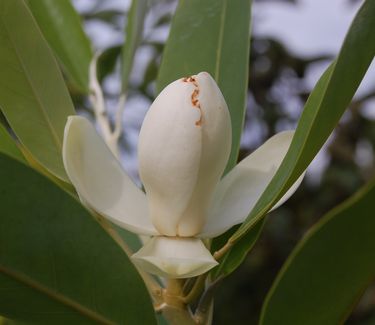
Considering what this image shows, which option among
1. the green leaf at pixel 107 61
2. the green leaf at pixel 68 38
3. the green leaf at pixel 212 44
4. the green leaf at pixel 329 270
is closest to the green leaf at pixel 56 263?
the green leaf at pixel 329 270

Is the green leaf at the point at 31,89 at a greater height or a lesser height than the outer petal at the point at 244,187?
greater

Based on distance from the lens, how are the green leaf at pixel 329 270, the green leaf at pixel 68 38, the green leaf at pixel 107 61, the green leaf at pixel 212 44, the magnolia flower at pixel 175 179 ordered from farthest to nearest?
the green leaf at pixel 107 61
the green leaf at pixel 68 38
the green leaf at pixel 212 44
the magnolia flower at pixel 175 179
the green leaf at pixel 329 270

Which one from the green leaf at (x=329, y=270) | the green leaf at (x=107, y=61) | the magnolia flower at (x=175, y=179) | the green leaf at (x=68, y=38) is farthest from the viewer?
the green leaf at (x=107, y=61)

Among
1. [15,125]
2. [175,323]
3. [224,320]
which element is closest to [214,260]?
[175,323]

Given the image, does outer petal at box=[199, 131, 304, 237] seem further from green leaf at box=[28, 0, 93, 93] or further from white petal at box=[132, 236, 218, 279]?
green leaf at box=[28, 0, 93, 93]

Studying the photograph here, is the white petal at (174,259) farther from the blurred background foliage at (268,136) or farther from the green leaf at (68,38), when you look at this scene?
the blurred background foliage at (268,136)

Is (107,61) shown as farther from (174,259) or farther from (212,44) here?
(174,259)

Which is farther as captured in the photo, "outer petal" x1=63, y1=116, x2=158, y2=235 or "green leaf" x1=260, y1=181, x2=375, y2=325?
"outer petal" x1=63, y1=116, x2=158, y2=235

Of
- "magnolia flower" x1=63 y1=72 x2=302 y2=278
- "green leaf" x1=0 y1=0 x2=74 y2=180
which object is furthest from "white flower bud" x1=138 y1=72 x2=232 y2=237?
"green leaf" x1=0 y1=0 x2=74 y2=180
